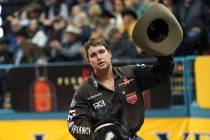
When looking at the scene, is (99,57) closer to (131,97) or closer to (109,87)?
(109,87)

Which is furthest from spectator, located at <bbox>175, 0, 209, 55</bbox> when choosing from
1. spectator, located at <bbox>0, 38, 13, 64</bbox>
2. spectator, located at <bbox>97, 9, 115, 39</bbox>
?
spectator, located at <bbox>0, 38, 13, 64</bbox>

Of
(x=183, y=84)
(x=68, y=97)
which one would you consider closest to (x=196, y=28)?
(x=183, y=84)

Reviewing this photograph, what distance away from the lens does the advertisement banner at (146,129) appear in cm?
841

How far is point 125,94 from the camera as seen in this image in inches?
200

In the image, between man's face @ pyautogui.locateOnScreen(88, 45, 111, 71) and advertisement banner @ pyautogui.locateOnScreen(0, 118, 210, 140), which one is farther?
advertisement banner @ pyautogui.locateOnScreen(0, 118, 210, 140)

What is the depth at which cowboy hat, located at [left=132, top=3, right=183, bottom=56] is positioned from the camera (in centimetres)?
484

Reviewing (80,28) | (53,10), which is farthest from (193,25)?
(53,10)

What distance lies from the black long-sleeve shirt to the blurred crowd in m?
4.24

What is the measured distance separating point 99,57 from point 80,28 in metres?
5.92

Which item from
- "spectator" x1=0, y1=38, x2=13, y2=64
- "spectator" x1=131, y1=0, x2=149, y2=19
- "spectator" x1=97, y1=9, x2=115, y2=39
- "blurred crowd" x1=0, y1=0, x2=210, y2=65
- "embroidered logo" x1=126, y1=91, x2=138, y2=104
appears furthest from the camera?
"spectator" x1=0, y1=38, x2=13, y2=64

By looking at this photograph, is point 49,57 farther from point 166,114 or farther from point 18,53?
point 166,114

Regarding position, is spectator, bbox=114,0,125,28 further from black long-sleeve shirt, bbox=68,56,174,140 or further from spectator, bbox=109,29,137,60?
black long-sleeve shirt, bbox=68,56,174,140

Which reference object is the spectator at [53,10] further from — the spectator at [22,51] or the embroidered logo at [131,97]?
the embroidered logo at [131,97]

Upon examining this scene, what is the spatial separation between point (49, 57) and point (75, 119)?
5879mm
